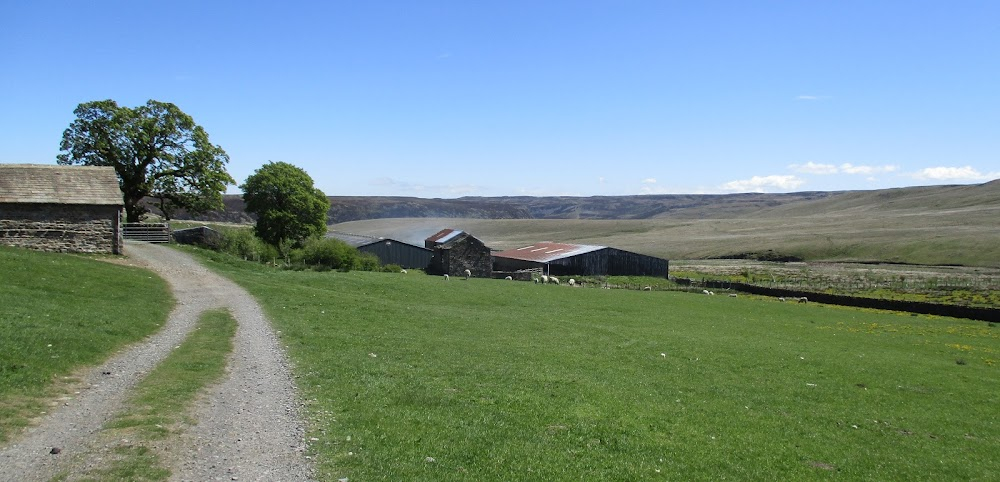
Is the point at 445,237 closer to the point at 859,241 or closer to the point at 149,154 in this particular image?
the point at 149,154

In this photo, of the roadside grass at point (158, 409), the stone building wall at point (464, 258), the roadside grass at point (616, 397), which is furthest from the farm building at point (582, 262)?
the roadside grass at point (158, 409)

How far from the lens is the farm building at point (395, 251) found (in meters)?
70.2

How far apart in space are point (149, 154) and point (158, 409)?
46.2 m

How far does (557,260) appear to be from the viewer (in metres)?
77.1

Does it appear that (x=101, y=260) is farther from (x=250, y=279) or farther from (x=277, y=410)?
(x=277, y=410)

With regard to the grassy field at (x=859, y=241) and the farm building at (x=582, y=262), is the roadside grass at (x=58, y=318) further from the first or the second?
the grassy field at (x=859, y=241)

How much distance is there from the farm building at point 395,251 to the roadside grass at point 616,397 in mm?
34315

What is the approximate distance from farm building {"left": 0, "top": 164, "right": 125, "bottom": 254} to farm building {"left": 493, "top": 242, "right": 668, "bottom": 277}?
4641 centimetres

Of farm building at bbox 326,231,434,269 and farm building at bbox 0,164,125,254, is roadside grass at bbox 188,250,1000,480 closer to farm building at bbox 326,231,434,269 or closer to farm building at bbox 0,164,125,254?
Answer: farm building at bbox 0,164,125,254

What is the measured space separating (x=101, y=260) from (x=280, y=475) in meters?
31.2

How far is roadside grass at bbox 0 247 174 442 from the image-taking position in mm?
12406

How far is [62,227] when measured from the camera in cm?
3622

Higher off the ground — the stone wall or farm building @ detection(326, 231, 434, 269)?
the stone wall

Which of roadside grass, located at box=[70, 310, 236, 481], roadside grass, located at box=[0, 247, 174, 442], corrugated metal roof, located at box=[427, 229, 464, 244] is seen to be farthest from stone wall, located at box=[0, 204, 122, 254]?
corrugated metal roof, located at box=[427, 229, 464, 244]
